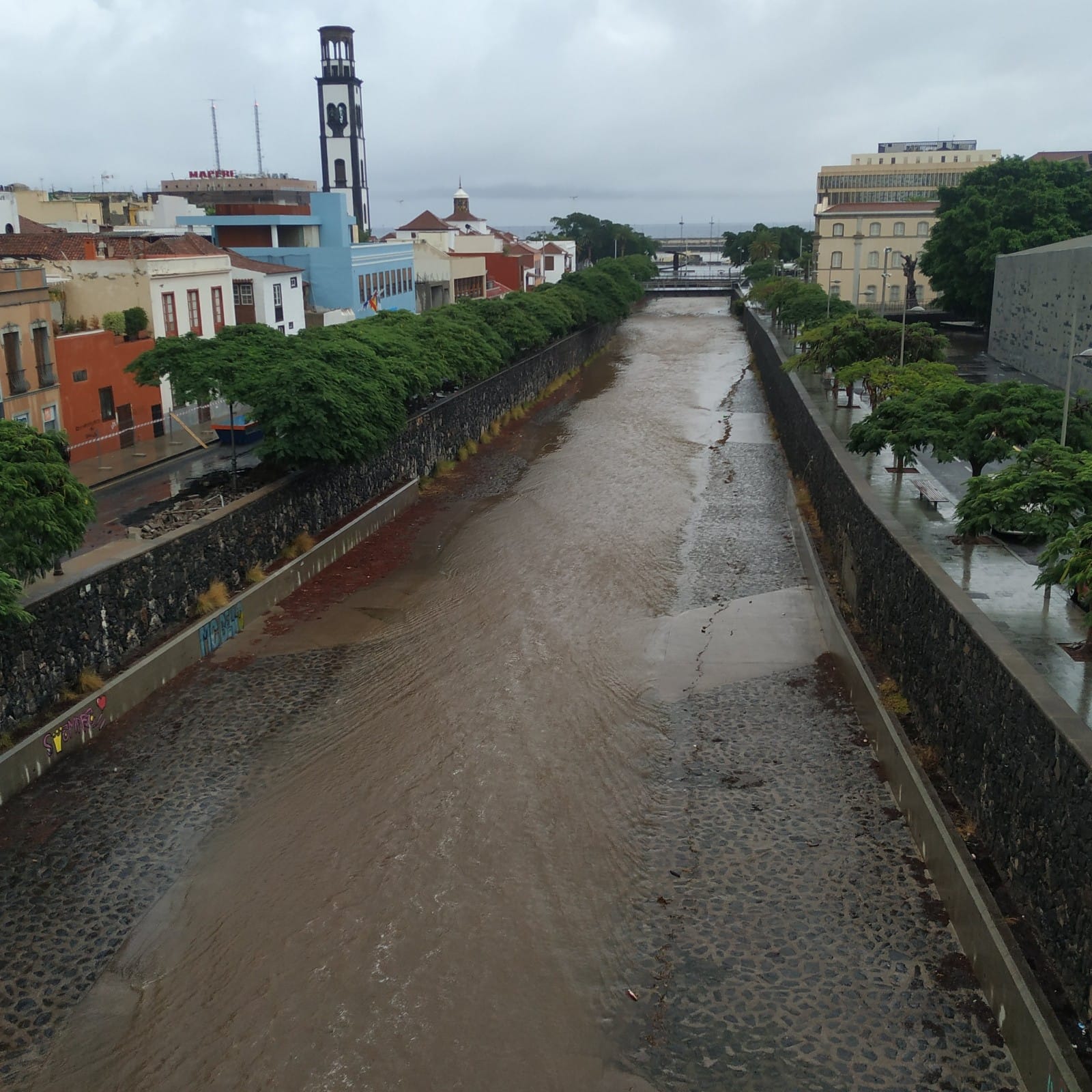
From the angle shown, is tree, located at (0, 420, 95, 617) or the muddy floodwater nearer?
the muddy floodwater

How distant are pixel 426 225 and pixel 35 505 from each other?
276ft

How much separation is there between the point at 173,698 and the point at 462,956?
25.2 feet

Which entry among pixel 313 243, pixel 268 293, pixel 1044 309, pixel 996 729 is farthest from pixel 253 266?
pixel 996 729

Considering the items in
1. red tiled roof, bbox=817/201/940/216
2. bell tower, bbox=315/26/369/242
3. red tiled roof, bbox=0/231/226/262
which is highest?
bell tower, bbox=315/26/369/242

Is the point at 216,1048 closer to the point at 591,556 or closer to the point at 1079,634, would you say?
the point at 1079,634

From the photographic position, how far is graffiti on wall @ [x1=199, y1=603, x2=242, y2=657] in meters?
18.1

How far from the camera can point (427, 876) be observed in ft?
38.9

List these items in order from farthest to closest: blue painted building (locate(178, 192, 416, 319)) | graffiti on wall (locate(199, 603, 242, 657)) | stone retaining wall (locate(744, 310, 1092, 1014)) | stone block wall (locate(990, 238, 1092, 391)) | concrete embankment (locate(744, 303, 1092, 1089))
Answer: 1. blue painted building (locate(178, 192, 416, 319))
2. stone block wall (locate(990, 238, 1092, 391))
3. graffiti on wall (locate(199, 603, 242, 657))
4. stone retaining wall (locate(744, 310, 1092, 1014))
5. concrete embankment (locate(744, 303, 1092, 1089))

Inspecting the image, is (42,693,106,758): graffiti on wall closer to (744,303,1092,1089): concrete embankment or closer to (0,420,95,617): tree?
(0,420,95,617): tree

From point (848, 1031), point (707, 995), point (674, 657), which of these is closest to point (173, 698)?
point (674, 657)

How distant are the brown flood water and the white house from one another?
2292 cm

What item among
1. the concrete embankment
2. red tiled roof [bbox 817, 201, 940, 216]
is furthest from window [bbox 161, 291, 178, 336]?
red tiled roof [bbox 817, 201, 940, 216]

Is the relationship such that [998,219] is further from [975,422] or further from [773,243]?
[773,243]

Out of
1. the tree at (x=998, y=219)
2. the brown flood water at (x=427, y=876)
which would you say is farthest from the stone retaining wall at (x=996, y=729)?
the tree at (x=998, y=219)
